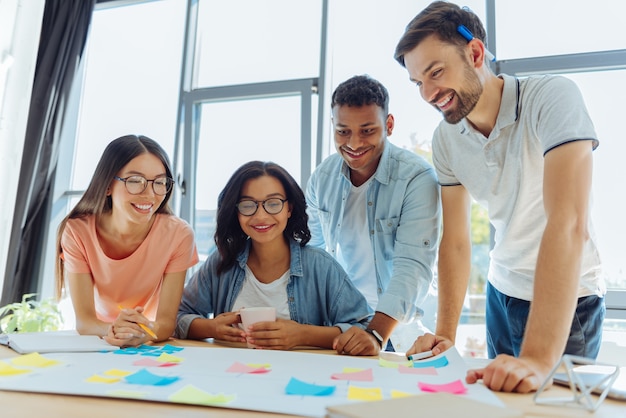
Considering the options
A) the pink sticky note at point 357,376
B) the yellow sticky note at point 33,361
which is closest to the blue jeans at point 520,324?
the pink sticky note at point 357,376

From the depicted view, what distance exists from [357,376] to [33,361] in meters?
0.61

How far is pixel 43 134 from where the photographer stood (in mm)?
3119

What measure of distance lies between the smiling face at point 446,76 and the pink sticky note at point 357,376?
762mm

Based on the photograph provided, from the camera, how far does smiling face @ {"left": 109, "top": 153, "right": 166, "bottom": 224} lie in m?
1.50

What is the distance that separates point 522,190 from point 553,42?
1.56m

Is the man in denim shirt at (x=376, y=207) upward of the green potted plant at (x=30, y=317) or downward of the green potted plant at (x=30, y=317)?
upward

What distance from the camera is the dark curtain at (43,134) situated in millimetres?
3049

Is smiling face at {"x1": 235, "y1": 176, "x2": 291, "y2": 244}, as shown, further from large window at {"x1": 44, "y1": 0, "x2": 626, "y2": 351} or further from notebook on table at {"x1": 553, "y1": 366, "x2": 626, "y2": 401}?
large window at {"x1": 44, "y1": 0, "x2": 626, "y2": 351}

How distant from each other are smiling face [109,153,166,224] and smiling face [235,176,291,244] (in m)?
0.28

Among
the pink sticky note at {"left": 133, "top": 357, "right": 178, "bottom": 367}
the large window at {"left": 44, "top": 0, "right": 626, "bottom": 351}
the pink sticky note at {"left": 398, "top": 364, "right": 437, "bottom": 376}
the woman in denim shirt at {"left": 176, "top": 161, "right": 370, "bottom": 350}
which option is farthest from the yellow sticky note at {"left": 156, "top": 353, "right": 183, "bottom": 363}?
the large window at {"left": 44, "top": 0, "right": 626, "bottom": 351}

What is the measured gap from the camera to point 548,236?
0.98m

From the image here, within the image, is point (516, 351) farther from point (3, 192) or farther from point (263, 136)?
point (3, 192)

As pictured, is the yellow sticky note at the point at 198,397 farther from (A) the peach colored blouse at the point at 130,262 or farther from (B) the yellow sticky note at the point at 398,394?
(A) the peach colored blouse at the point at 130,262

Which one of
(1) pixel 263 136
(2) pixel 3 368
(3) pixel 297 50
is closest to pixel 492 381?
(2) pixel 3 368
